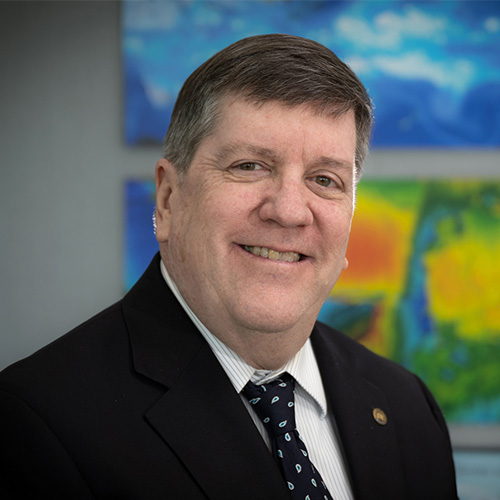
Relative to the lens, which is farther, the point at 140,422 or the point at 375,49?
the point at 375,49

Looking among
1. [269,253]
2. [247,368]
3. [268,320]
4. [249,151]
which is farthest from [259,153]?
[247,368]

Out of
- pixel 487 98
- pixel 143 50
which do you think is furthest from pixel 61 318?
pixel 487 98

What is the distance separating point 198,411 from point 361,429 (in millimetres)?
515

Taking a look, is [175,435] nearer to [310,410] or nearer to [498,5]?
[310,410]

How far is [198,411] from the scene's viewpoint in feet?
4.34

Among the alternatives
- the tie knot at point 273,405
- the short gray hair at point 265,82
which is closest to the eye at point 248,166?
the short gray hair at point 265,82

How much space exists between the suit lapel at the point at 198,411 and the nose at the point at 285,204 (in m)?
0.34

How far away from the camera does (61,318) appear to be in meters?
2.88

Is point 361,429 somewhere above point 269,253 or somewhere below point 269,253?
below

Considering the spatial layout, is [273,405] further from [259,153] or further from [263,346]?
[259,153]

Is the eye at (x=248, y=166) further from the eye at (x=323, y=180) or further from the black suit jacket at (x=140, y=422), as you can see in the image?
the black suit jacket at (x=140, y=422)

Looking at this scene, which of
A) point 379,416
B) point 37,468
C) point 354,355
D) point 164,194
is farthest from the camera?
point 354,355

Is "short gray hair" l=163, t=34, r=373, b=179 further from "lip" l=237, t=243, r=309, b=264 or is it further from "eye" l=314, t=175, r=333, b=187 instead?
"lip" l=237, t=243, r=309, b=264

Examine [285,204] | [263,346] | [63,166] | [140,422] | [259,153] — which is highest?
[63,166]
